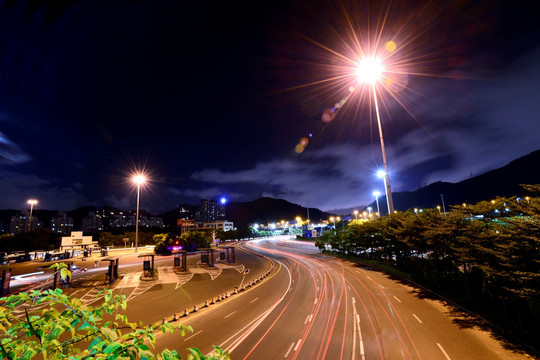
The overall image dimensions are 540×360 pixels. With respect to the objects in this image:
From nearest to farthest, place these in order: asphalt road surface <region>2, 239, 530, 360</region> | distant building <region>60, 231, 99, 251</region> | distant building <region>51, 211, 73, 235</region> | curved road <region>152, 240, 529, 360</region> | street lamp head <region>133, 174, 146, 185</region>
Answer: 1. curved road <region>152, 240, 529, 360</region>
2. asphalt road surface <region>2, 239, 530, 360</region>
3. street lamp head <region>133, 174, 146, 185</region>
4. distant building <region>60, 231, 99, 251</region>
5. distant building <region>51, 211, 73, 235</region>

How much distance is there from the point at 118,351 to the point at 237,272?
117 ft

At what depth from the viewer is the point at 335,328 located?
16141 millimetres

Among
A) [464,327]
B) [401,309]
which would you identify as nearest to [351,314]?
[401,309]

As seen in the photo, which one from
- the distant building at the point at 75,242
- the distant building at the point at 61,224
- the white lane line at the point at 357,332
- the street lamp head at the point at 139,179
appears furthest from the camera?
the distant building at the point at 61,224

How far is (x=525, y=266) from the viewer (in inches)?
556

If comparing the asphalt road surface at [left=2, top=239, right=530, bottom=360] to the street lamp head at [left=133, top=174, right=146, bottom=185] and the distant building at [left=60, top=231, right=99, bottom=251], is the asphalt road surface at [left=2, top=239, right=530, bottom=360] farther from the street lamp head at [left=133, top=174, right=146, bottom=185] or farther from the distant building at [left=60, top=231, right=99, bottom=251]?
the distant building at [left=60, top=231, right=99, bottom=251]

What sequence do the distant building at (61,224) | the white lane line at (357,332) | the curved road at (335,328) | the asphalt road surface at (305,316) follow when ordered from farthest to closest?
1. the distant building at (61,224)
2. the asphalt road surface at (305,316)
3. the curved road at (335,328)
4. the white lane line at (357,332)

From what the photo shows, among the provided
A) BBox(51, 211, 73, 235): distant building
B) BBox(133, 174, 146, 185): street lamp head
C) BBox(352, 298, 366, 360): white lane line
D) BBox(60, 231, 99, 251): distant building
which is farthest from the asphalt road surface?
BBox(51, 211, 73, 235): distant building

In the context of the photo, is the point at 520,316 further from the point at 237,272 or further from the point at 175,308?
the point at 237,272

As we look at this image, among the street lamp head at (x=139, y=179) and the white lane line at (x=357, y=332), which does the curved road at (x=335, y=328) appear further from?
the street lamp head at (x=139, y=179)

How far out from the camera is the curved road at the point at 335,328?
13375 millimetres

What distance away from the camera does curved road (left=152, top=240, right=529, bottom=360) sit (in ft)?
43.9

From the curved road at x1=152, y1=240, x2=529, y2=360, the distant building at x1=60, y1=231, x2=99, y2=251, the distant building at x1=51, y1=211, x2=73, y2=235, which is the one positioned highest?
the distant building at x1=51, y1=211, x2=73, y2=235

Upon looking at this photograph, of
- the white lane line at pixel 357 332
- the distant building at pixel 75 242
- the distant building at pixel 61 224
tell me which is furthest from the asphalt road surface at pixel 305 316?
the distant building at pixel 61 224
